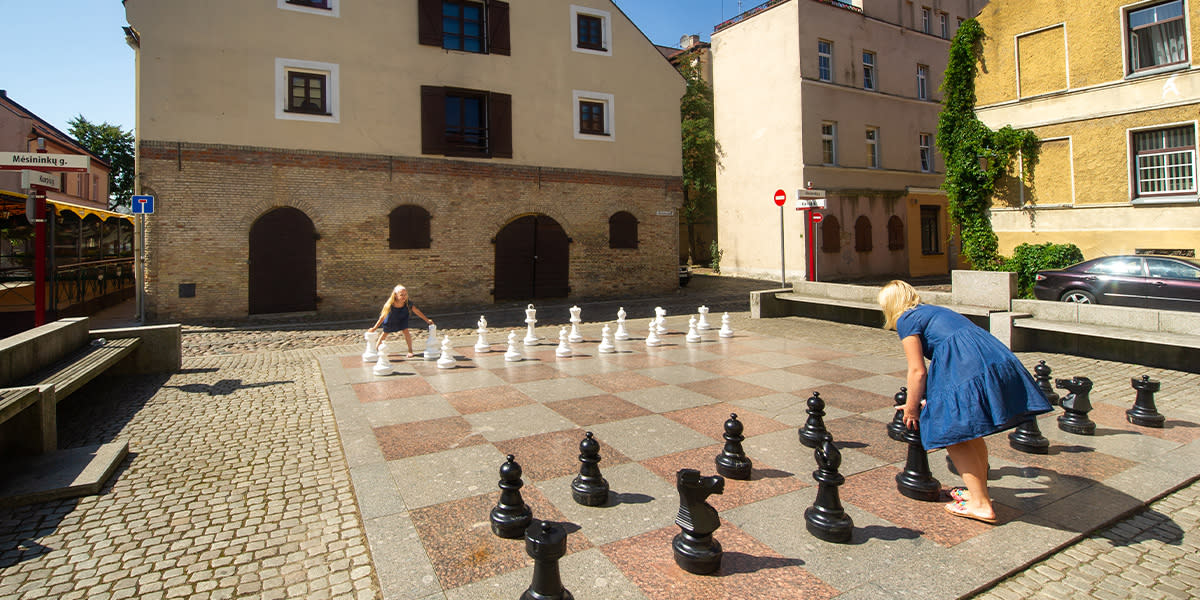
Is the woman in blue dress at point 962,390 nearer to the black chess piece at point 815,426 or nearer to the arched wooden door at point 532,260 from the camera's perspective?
the black chess piece at point 815,426

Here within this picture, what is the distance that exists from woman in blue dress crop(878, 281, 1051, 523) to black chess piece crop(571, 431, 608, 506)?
83.5 inches

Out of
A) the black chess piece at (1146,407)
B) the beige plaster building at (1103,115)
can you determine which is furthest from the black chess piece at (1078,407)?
the beige plaster building at (1103,115)

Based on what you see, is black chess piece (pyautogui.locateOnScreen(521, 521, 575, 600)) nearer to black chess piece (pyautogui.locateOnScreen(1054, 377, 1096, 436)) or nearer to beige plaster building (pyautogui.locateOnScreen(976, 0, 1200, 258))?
black chess piece (pyautogui.locateOnScreen(1054, 377, 1096, 436))

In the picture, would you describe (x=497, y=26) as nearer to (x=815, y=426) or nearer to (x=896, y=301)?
(x=815, y=426)

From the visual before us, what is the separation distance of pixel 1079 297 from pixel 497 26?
56.4ft

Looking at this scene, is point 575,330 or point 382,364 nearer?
point 382,364

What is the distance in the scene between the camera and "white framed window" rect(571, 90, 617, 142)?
2094 cm

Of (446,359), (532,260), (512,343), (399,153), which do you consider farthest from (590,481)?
(532,260)

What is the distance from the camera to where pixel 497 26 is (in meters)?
19.6

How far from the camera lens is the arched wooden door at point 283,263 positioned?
54.3 ft

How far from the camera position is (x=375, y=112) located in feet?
58.9

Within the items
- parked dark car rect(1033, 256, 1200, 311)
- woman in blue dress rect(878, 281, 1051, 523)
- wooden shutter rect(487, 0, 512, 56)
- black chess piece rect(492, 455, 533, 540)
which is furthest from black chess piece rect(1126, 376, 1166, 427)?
wooden shutter rect(487, 0, 512, 56)

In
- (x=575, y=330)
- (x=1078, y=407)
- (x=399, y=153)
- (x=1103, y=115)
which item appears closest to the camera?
(x=1078, y=407)

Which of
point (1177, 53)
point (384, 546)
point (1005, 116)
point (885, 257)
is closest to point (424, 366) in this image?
point (384, 546)
